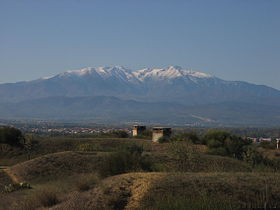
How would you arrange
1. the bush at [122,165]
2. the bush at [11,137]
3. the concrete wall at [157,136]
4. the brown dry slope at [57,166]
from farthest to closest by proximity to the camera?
the concrete wall at [157,136], the bush at [11,137], the brown dry slope at [57,166], the bush at [122,165]

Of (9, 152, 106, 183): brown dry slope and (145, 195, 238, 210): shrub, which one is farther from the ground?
(145, 195, 238, 210): shrub

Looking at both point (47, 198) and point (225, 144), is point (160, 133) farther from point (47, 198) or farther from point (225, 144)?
point (47, 198)

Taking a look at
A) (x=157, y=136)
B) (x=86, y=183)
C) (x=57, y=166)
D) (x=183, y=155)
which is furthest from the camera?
(x=157, y=136)

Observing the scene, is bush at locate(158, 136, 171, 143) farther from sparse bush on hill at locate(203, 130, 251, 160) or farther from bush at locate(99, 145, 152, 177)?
bush at locate(99, 145, 152, 177)

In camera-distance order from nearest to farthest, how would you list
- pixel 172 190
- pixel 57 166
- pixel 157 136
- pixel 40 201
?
1. pixel 172 190
2. pixel 40 201
3. pixel 57 166
4. pixel 157 136

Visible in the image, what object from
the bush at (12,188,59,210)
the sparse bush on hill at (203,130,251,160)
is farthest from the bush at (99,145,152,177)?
the sparse bush on hill at (203,130,251,160)

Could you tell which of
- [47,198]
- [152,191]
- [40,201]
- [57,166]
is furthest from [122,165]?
[57,166]

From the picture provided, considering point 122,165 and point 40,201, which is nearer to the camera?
point 40,201

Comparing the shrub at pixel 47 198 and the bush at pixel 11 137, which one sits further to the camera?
the bush at pixel 11 137

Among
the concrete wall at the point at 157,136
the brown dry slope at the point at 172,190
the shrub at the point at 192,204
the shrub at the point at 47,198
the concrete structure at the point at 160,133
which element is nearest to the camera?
the shrub at the point at 192,204

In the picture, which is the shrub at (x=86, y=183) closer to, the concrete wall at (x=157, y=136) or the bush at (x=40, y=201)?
the bush at (x=40, y=201)

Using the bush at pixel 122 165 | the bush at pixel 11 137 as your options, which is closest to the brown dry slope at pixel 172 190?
the bush at pixel 122 165

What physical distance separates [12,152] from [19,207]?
3203 cm

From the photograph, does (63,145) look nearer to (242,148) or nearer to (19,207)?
(242,148)
